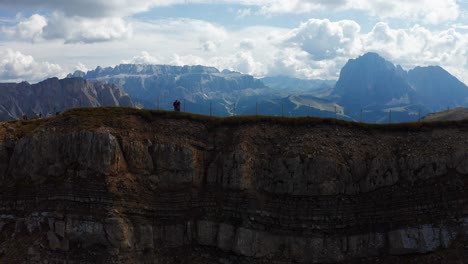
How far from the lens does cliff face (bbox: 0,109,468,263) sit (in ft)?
165

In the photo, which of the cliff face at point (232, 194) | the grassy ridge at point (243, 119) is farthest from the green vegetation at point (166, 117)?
the cliff face at point (232, 194)

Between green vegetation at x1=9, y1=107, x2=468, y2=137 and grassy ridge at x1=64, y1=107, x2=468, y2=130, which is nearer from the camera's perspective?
green vegetation at x1=9, y1=107, x2=468, y2=137

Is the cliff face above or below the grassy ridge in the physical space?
below

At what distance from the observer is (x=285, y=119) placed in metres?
61.4

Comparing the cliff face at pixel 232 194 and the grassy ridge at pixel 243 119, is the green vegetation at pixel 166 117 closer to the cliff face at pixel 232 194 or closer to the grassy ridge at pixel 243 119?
the grassy ridge at pixel 243 119

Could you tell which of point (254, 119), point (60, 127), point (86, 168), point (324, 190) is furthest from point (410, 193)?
point (60, 127)

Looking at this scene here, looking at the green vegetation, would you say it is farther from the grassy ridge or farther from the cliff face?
the cliff face

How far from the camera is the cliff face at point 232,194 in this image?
1986 inches

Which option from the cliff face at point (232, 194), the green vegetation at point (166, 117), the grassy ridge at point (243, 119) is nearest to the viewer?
the cliff face at point (232, 194)

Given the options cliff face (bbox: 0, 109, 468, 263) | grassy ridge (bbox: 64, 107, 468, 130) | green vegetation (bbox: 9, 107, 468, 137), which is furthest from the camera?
grassy ridge (bbox: 64, 107, 468, 130)

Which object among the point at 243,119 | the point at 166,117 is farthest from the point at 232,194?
the point at 166,117

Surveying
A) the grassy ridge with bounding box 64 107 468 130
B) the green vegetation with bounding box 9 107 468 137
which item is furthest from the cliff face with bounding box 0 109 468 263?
the grassy ridge with bounding box 64 107 468 130

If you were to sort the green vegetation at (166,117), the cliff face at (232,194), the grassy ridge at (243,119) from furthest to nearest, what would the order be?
the grassy ridge at (243,119)
the green vegetation at (166,117)
the cliff face at (232,194)

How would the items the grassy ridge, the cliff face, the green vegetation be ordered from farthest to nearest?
the grassy ridge
the green vegetation
the cliff face
